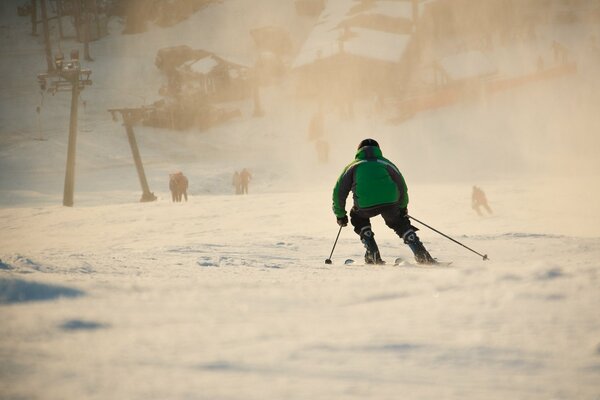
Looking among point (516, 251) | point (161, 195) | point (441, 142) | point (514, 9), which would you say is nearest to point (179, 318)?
point (516, 251)

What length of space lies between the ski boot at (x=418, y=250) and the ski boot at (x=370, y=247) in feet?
A: 1.17

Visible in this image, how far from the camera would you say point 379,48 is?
38.4 m

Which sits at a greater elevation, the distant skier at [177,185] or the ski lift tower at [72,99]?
the ski lift tower at [72,99]

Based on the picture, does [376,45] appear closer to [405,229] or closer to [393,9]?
[393,9]

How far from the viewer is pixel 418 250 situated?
6.76m

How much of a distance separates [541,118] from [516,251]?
24.9 m

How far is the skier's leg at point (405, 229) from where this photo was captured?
22.2 feet

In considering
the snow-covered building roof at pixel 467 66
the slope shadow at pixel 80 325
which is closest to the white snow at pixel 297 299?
the slope shadow at pixel 80 325

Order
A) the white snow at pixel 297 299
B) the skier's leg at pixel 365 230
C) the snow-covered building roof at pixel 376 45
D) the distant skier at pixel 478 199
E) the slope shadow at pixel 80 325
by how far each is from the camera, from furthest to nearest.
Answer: the snow-covered building roof at pixel 376 45
the distant skier at pixel 478 199
the skier's leg at pixel 365 230
the slope shadow at pixel 80 325
the white snow at pixel 297 299

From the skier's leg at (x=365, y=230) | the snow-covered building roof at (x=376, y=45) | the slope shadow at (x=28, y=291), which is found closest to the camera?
the slope shadow at (x=28, y=291)

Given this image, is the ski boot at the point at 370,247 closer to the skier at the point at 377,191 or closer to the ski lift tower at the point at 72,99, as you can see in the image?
the skier at the point at 377,191

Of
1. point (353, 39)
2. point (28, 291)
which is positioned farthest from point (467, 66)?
point (28, 291)

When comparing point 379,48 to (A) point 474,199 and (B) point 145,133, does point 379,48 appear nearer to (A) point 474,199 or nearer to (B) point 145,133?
(B) point 145,133

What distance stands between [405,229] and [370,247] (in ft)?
1.45
